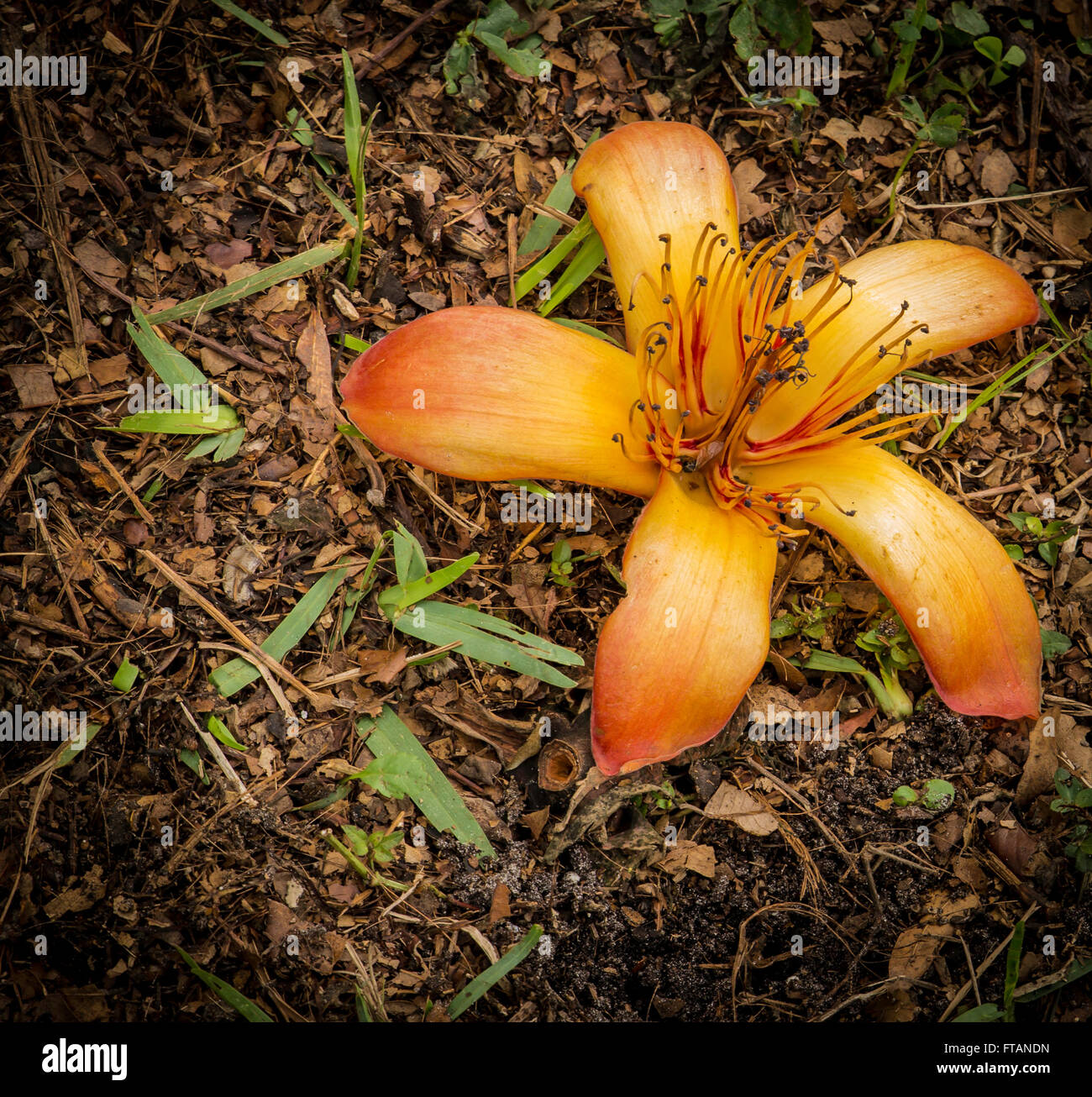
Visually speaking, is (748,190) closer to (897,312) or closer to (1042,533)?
(897,312)

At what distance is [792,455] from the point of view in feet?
8.15

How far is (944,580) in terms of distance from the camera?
2.31 metres

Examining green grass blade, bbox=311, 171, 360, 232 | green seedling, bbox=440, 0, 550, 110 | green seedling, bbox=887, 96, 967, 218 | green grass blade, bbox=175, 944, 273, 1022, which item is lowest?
green grass blade, bbox=175, 944, 273, 1022

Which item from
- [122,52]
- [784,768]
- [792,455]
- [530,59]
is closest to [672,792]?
[784,768]

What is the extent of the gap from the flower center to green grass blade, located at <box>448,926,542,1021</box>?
123 cm

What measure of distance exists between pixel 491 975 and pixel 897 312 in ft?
6.75

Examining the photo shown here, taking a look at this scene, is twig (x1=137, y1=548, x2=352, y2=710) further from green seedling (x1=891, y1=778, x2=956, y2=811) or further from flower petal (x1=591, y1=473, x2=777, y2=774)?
green seedling (x1=891, y1=778, x2=956, y2=811)

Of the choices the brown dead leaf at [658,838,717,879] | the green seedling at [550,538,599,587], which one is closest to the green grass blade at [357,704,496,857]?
the brown dead leaf at [658,838,717,879]

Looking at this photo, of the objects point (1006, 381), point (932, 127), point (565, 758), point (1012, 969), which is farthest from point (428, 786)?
point (932, 127)

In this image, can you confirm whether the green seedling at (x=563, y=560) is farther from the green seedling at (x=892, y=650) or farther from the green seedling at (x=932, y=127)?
the green seedling at (x=932, y=127)

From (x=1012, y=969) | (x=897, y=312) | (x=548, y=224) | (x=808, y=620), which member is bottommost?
(x=1012, y=969)

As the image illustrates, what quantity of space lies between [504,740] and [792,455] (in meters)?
1.11

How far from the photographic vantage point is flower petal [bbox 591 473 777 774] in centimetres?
212

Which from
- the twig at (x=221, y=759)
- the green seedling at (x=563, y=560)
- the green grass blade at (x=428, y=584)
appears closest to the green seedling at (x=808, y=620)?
the green seedling at (x=563, y=560)
